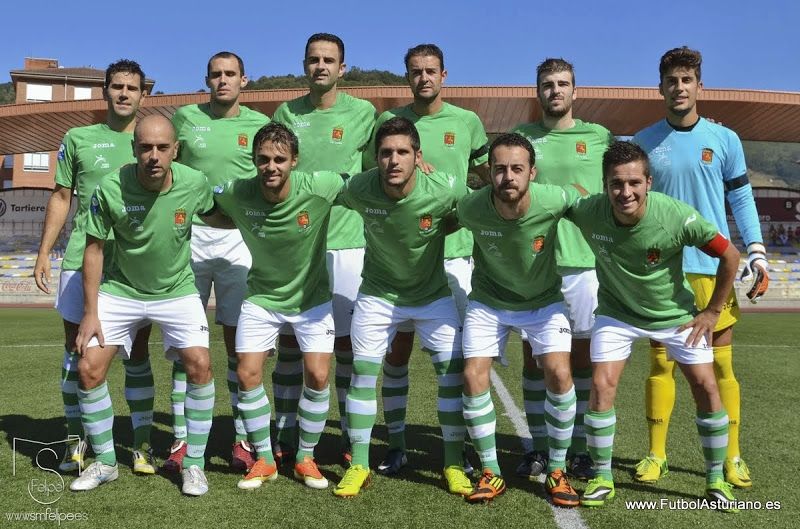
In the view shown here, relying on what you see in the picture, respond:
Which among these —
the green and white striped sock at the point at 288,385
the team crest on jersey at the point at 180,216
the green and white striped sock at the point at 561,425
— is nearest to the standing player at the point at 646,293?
the green and white striped sock at the point at 561,425

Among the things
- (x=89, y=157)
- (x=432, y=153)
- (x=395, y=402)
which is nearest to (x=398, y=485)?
(x=395, y=402)

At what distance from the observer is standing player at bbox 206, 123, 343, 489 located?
409 centimetres

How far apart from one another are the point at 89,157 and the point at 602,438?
3.54 metres

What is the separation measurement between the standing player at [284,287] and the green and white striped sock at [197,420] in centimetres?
20

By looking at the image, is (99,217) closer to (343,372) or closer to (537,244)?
(343,372)

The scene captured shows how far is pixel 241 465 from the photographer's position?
434 cm

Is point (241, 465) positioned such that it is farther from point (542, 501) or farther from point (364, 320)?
point (542, 501)

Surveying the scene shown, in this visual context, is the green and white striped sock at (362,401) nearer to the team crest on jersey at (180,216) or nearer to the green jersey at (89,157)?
the team crest on jersey at (180,216)

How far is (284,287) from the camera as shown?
4215 mm

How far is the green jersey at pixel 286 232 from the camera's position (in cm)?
414

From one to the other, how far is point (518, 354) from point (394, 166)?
6845 mm

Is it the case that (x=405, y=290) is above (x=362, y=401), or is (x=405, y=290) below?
above

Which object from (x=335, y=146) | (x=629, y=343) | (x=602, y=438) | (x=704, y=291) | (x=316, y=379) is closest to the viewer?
(x=602, y=438)

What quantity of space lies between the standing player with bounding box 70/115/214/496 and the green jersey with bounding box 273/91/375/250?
2.92 feet
